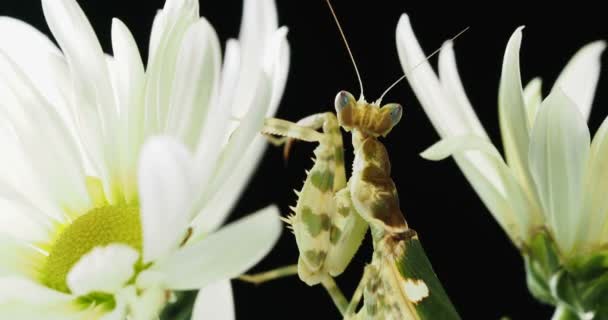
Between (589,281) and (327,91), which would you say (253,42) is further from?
(327,91)

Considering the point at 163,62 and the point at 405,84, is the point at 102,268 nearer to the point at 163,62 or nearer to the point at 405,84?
the point at 163,62

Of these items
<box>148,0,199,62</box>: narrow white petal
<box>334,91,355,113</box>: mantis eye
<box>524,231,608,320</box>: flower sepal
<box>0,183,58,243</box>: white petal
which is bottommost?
<box>524,231,608,320</box>: flower sepal

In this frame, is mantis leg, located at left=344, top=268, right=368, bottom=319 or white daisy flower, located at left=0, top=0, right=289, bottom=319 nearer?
white daisy flower, located at left=0, top=0, right=289, bottom=319

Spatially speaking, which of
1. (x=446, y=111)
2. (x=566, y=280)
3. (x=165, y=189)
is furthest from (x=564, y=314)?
(x=165, y=189)

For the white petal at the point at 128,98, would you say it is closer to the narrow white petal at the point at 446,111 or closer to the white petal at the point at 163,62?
the white petal at the point at 163,62

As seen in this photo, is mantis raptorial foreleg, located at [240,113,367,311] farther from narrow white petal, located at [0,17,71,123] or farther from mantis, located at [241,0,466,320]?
narrow white petal, located at [0,17,71,123]

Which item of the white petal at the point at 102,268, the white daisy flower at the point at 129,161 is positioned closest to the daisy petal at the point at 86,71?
the white daisy flower at the point at 129,161

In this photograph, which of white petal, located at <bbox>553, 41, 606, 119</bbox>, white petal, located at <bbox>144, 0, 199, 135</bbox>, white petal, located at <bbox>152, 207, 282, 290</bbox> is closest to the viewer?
white petal, located at <bbox>152, 207, 282, 290</bbox>

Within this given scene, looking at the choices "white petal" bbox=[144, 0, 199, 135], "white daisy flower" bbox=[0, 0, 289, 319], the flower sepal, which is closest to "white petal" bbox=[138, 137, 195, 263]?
"white daisy flower" bbox=[0, 0, 289, 319]
